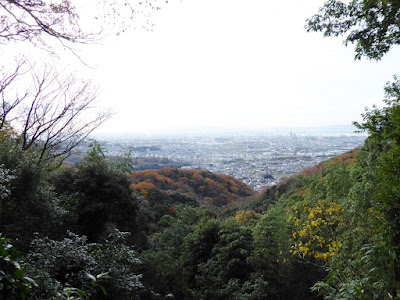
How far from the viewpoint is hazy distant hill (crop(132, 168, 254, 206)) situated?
21141 millimetres

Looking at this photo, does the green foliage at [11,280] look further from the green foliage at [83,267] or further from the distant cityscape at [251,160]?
the distant cityscape at [251,160]

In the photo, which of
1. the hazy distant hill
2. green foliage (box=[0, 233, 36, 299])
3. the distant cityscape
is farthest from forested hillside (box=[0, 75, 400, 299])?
the distant cityscape

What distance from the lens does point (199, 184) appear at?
23.2 m

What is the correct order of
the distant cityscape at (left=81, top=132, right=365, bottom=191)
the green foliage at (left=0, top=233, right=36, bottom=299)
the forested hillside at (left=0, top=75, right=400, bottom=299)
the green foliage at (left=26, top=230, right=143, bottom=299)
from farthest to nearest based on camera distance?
the distant cityscape at (left=81, top=132, right=365, bottom=191) → the green foliage at (left=26, top=230, right=143, bottom=299) → the forested hillside at (left=0, top=75, right=400, bottom=299) → the green foliage at (left=0, top=233, right=36, bottom=299)

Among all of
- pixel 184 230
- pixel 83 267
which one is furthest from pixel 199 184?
pixel 83 267

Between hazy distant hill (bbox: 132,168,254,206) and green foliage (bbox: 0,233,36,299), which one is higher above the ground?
green foliage (bbox: 0,233,36,299)

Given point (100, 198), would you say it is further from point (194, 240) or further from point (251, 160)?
point (251, 160)

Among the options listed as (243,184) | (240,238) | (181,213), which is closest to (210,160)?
(243,184)

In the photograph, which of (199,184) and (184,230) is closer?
(184,230)

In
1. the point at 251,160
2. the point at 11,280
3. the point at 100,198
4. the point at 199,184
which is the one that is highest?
the point at 11,280

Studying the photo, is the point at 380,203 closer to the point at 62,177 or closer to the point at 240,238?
the point at 240,238

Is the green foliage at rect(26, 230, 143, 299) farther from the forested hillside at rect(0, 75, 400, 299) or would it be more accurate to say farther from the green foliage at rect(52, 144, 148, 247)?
the green foliage at rect(52, 144, 148, 247)

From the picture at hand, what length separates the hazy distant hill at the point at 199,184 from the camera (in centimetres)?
2114

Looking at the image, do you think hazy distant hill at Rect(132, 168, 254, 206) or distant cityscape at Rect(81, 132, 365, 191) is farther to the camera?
distant cityscape at Rect(81, 132, 365, 191)
